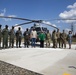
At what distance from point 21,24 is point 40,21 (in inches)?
96.8

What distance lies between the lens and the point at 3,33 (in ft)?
63.0

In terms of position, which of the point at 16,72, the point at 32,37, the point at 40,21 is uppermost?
the point at 40,21

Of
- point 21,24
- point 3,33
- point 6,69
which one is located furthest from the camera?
point 21,24

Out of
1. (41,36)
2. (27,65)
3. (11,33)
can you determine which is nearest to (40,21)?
(41,36)

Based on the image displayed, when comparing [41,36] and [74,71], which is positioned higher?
[41,36]

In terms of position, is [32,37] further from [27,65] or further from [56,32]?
[27,65]

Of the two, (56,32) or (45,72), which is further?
(56,32)

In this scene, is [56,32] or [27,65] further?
[56,32]

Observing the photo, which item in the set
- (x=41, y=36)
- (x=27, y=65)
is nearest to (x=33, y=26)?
(x=41, y=36)

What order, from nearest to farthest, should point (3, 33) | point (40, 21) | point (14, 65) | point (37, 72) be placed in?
point (37, 72), point (14, 65), point (3, 33), point (40, 21)

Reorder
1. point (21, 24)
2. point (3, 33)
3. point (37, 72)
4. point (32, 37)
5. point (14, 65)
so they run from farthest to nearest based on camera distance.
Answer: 1. point (21, 24)
2. point (32, 37)
3. point (3, 33)
4. point (14, 65)
5. point (37, 72)

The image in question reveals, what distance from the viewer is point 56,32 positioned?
21.3 m

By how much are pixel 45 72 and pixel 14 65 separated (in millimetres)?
1879

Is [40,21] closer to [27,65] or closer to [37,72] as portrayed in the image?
[27,65]
